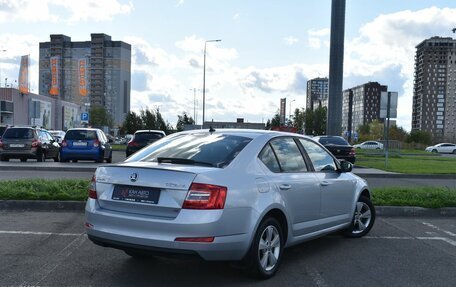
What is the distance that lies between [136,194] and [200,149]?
36.0 inches

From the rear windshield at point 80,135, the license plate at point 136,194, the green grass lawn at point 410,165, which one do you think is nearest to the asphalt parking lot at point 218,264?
the license plate at point 136,194

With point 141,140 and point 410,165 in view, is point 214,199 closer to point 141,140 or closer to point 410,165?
point 141,140

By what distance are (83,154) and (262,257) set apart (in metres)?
15.6

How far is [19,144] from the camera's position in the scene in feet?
65.2

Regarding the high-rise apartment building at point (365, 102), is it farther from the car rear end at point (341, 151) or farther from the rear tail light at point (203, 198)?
the rear tail light at point (203, 198)

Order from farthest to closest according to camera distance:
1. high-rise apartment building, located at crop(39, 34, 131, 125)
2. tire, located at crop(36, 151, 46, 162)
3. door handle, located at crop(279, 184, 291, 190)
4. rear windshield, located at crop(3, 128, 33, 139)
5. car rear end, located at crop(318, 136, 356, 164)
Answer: high-rise apartment building, located at crop(39, 34, 131, 125) < car rear end, located at crop(318, 136, 356, 164) < tire, located at crop(36, 151, 46, 162) < rear windshield, located at crop(3, 128, 33, 139) < door handle, located at crop(279, 184, 291, 190)

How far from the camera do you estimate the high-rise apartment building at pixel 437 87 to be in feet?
426

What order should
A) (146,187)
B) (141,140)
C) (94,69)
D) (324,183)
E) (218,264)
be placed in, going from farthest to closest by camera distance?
(94,69)
(141,140)
(324,183)
(218,264)
(146,187)

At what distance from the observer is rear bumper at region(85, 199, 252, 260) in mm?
4547

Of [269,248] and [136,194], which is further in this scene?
[269,248]

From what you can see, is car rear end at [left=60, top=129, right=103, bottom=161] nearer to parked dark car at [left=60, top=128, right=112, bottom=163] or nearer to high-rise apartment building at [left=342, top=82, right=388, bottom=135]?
parked dark car at [left=60, top=128, right=112, bottom=163]

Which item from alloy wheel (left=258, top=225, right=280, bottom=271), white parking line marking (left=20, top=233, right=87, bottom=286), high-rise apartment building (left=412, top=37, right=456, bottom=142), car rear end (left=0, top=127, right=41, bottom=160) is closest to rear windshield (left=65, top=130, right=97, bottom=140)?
car rear end (left=0, top=127, right=41, bottom=160)

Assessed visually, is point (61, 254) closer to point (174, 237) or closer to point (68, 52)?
point (174, 237)

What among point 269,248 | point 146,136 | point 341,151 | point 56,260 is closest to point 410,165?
point 341,151
